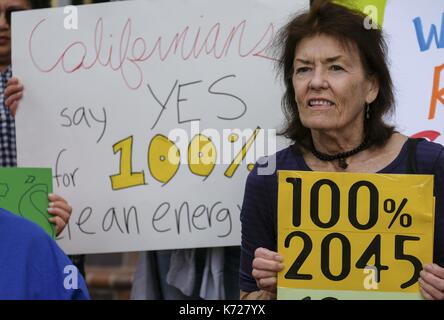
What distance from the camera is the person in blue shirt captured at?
2186 millimetres

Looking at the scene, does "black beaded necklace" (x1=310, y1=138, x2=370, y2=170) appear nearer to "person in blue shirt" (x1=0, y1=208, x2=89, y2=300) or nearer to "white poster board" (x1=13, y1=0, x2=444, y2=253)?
"white poster board" (x1=13, y1=0, x2=444, y2=253)

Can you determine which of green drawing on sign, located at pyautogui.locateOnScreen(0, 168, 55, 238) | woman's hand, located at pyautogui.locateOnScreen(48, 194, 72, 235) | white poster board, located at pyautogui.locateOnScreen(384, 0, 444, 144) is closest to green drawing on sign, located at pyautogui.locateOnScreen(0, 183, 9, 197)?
green drawing on sign, located at pyautogui.locateOnScreen(0, 168, 55, 238)

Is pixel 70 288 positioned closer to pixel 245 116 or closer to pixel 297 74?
pixel 297 74

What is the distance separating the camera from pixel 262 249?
104 inches

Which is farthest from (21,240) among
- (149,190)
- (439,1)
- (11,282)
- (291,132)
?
(439,1)

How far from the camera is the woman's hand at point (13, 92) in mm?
3500

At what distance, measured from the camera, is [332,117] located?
8.98 feet

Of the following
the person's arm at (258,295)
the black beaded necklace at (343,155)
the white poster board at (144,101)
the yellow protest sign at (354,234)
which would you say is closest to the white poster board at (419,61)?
the white poster board at (144,101)

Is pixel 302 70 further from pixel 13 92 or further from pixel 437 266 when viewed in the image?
pixel 13 92

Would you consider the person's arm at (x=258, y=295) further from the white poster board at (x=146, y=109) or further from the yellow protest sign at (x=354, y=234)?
the white poster board at (x=146, y=109)

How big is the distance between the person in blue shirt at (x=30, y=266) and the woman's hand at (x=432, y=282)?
2.88 ft

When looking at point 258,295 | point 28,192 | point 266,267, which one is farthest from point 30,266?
point 28,192

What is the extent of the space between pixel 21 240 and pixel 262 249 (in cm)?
70

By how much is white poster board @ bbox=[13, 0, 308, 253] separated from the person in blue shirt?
1.13 meters
